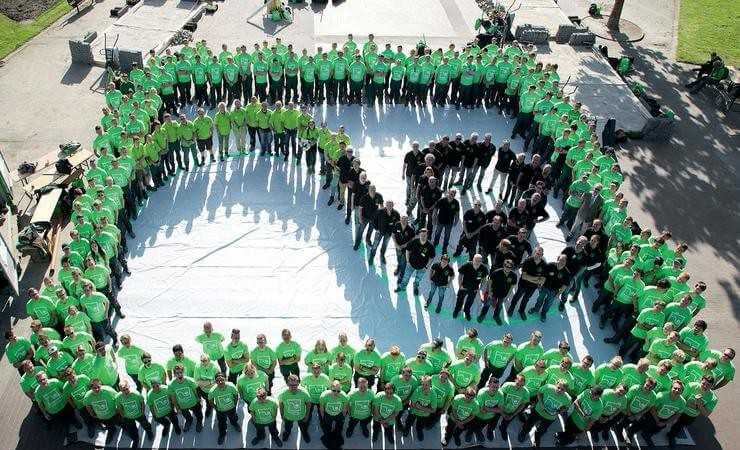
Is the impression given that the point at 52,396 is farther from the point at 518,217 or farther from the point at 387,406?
the point at 518,217

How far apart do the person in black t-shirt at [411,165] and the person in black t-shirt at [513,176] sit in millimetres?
2035

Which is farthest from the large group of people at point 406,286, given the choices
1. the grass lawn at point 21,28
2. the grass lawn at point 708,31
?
the grass lawn at point 708,31

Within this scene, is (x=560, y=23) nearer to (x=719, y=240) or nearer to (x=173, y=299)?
(x=719, y=240)

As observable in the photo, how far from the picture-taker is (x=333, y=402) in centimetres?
830

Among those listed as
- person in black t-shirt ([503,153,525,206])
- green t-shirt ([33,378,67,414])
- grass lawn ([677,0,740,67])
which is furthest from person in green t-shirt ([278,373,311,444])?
grass lawn ([677,0,740,67])

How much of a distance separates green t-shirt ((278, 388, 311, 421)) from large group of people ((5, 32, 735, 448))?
0.03m

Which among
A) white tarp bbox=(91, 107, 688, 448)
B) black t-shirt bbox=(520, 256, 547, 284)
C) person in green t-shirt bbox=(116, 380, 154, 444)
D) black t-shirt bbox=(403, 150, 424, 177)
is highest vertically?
black t-shirt bbox=(403, 150, 424, 177)

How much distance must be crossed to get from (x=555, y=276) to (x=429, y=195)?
3006 millimetres

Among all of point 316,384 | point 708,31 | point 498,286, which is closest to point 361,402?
point 316,384

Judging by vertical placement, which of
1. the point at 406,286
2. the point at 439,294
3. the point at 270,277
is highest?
the point at 439,294

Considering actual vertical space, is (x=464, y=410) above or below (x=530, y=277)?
below

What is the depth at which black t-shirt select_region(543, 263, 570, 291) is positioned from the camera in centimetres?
1062

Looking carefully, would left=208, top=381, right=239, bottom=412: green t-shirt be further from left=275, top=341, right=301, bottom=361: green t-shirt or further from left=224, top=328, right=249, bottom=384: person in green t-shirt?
left=275, top=341, right=301, bottom=361: green t-shirt

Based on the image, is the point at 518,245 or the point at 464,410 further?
the point at 518,245
